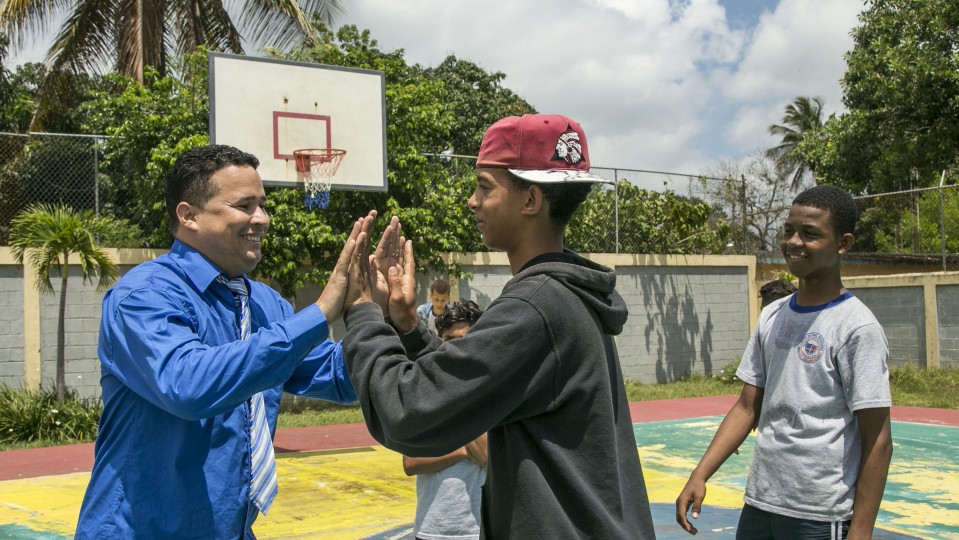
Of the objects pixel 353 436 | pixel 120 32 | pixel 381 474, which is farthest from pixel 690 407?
pixel 120 32

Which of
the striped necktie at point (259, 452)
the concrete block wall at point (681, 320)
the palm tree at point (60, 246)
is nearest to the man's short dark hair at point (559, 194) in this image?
the striped necktie at point (259, 452)

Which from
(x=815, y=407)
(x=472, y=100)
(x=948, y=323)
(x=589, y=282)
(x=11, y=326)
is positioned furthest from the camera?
(x=472, y=100)

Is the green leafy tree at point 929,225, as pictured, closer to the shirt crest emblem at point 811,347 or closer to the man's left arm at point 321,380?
the shirt crest emblem at point 811,347

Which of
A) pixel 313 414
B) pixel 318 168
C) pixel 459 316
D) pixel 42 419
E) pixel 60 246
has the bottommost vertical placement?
pixel 313 414

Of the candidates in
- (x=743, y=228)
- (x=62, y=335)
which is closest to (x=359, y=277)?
(x=62, y=335)

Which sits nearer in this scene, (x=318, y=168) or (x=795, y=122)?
(x=318, y=168)

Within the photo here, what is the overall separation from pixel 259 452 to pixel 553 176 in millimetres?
1123

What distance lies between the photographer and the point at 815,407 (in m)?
3.22

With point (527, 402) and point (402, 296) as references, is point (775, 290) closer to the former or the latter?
point (402, 296)

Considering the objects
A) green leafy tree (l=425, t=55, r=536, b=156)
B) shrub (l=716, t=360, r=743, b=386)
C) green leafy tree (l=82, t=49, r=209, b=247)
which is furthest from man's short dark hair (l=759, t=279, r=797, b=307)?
green leafy tree (l=425, t=55, r=536, b=156)

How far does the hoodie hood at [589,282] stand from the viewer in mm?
2031

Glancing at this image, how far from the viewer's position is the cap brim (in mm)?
2094

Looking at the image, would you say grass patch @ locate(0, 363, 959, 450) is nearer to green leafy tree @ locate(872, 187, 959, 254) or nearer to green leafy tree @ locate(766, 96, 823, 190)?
green leafy tree @ locate(872, 187, 959, 254)

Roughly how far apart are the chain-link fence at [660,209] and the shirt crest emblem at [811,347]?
1120 centimetres
